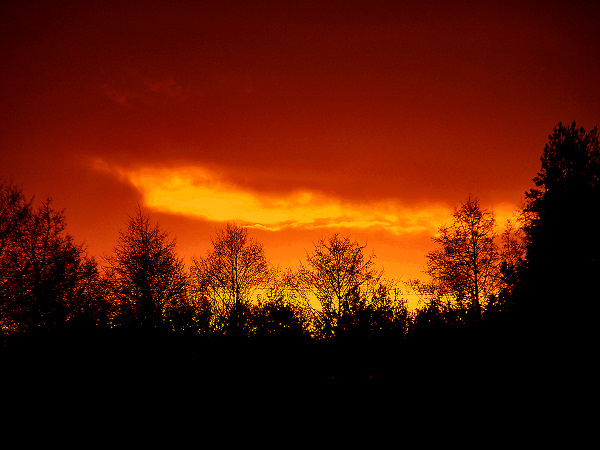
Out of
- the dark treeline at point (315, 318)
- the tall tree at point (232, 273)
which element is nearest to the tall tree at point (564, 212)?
the dark treeline at point (315, 318)

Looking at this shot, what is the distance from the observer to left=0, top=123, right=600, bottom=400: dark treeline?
792cm

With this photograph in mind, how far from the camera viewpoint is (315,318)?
35.7 ft

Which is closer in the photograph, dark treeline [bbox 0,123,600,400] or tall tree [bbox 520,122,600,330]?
dark treeline [bbox 0,123,600,400]

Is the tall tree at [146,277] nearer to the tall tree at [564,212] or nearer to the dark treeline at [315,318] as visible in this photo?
the dark treeline at [315,318]

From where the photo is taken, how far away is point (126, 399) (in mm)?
7125

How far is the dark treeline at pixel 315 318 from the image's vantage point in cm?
792

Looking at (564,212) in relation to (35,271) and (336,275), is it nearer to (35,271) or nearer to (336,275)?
(336,275)

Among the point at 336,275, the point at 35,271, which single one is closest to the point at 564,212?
the point at 336,275

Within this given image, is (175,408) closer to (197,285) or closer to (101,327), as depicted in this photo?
(101,327)

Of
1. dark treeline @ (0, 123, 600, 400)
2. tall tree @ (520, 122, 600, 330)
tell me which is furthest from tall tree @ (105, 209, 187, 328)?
tall tree @ (520, 122, 600, 330)

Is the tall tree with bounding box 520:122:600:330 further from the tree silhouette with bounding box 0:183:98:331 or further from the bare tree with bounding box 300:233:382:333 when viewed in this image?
the tree silhouette with bounding box 0:183:98:331

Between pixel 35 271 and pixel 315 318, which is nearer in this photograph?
pixel 315 318

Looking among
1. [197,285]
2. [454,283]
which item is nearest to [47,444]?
[197,285]

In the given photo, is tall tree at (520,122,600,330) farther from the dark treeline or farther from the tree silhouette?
the tree silhouette
